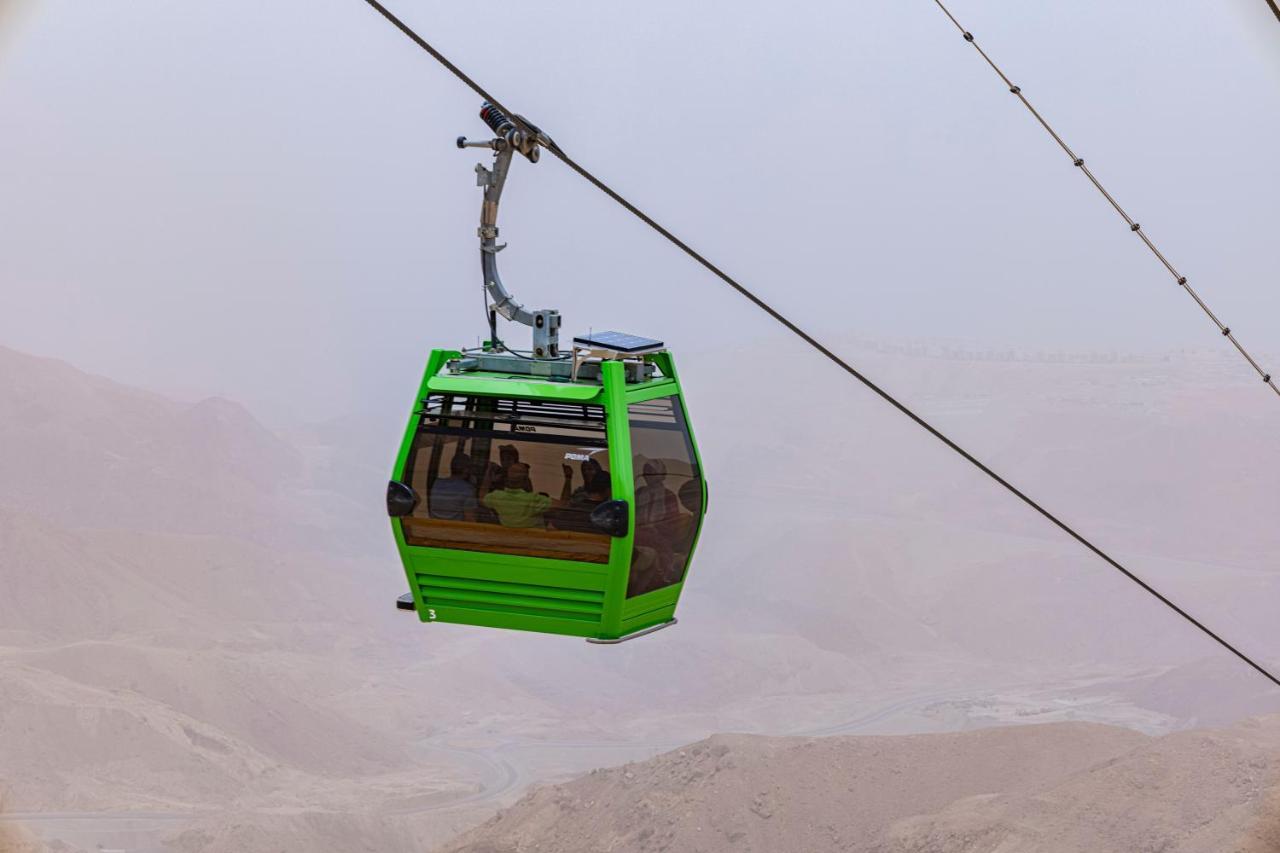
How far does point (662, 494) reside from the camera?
1044cm

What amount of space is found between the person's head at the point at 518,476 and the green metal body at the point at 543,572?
1.56 ft

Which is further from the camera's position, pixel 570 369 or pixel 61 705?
pixel 61 705

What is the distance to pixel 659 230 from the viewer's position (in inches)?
369

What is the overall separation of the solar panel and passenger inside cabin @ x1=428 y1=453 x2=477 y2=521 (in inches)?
41.7

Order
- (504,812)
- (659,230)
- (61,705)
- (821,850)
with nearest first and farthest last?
(659,230)
(821,850)
(504,812)
(61,705)

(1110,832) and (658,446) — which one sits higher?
(658,446)

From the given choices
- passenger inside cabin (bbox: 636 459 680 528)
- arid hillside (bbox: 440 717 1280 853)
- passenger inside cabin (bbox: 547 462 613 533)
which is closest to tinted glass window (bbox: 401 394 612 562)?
passenger inside cabin (bbox: 547 462 613 533)

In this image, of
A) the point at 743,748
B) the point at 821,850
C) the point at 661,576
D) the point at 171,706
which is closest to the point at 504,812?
the point at 743,748

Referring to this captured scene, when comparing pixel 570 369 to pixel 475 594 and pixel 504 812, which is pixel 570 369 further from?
pixel 504 812

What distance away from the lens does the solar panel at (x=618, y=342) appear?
10109 millimetres

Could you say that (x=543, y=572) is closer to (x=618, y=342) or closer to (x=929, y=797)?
(x=618, y=342)

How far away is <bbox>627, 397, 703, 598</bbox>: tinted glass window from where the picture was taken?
1016 cm

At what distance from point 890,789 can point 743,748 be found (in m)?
4.12

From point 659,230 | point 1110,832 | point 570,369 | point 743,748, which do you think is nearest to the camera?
point 659,230
